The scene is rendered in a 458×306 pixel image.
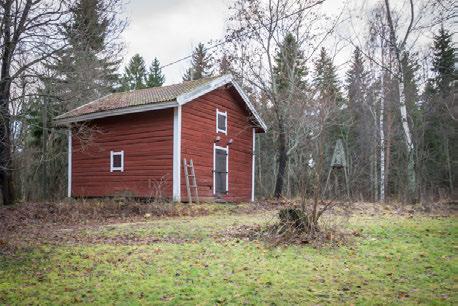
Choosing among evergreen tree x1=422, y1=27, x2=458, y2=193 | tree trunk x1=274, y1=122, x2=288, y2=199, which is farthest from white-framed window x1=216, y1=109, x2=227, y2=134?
evergreen tree x1=422, y1=27, x2=458, y2=193

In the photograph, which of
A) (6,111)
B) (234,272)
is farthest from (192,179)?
(234,272)

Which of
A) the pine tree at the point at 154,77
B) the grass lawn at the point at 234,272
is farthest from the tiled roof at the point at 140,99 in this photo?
the pine tree at the point at 154,77

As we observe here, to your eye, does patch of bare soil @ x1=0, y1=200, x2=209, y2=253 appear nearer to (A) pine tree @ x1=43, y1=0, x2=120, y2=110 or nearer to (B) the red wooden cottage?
(B) the red wooden cottage

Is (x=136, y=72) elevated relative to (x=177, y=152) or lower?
elevated

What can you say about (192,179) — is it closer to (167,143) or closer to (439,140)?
(167,143)

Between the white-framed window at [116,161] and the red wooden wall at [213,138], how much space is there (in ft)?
11.1

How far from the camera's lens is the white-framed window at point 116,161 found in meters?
18.8

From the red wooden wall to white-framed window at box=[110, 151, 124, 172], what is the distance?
11.1 ft

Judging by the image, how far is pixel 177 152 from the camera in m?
17.0

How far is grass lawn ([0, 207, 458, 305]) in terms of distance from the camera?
16.0 ft

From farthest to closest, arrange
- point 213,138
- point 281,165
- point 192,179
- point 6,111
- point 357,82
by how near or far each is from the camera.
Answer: point 357,82, point 281,165, point 213,138, point 192,179, point 6,111

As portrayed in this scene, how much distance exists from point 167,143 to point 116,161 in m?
→ 3.26

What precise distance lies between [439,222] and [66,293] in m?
9.19

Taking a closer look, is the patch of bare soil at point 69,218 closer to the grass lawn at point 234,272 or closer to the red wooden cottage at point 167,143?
the grass lawn at point 234,272
